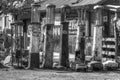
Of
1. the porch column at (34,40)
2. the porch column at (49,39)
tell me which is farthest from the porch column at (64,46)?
the porch column at (34,40)

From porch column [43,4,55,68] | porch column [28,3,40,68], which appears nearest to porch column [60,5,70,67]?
porch column [43,4,55,68]

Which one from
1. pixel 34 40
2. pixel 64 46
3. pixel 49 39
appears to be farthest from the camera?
pixel 64 46

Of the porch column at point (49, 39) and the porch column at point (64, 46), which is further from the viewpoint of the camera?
the porch column at point (64, 46)

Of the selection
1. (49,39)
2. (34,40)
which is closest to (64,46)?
(49,39)

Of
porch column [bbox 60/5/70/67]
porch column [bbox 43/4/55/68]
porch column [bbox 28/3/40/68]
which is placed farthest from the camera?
porch column [bbox 60/5/70/67]

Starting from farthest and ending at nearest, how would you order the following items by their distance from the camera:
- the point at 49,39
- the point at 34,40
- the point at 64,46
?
1. the point at 64,46
2. the point at 49,39
3. the point at 34,40

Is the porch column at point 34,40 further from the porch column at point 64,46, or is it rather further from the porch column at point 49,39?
the porch column at point 64,46

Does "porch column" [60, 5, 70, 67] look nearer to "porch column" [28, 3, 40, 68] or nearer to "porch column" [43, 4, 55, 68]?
"porch column" [43, 4, 55, 68]

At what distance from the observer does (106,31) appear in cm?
1991

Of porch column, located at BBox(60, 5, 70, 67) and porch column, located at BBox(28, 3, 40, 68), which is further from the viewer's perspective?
porch column, located at BBox(60, 5, 70, 67)

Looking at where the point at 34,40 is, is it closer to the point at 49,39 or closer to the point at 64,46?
the point at 49,39

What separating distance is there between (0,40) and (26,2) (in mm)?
7999

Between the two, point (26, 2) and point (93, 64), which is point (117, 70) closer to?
point (93, 64)

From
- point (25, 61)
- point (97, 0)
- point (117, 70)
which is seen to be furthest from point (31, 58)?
point (97, 0)
